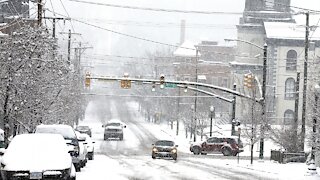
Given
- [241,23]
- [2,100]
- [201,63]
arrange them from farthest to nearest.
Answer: [201,63]
[241,23]
[2,100]

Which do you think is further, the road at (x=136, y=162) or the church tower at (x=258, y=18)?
the church tower at (x=258, y=18)

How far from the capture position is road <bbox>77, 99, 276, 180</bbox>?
27.7 metres

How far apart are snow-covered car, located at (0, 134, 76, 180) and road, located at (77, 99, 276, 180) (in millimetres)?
5289

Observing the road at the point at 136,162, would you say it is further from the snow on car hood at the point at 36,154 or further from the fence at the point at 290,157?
the snow on car hood at the point at 36,154

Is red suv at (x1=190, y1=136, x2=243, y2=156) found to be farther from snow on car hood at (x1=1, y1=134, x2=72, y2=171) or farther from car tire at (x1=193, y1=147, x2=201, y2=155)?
snow on car hood at (x1=1, y1=134, x2=72, y2=171)

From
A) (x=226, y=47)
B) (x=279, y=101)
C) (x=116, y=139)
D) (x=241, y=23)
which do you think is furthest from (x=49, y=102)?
(x=226, y=47)

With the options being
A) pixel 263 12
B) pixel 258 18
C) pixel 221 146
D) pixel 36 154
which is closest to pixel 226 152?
pixel 221 146

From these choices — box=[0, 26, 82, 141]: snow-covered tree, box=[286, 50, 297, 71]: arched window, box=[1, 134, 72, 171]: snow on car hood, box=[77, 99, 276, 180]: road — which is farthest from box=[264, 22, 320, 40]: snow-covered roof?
box=[1, 134, 72, 171]: snow on car hood

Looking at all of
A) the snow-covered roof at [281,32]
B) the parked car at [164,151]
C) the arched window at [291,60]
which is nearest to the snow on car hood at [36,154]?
the parked car at [164,151]

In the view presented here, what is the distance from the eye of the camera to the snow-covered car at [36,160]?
17.3 m

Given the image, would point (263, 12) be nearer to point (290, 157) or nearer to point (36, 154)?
point (290, 157)

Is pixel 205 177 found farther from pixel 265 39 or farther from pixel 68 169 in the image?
pixel 265 39

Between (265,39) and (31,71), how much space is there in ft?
201

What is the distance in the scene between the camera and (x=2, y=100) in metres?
31.7
